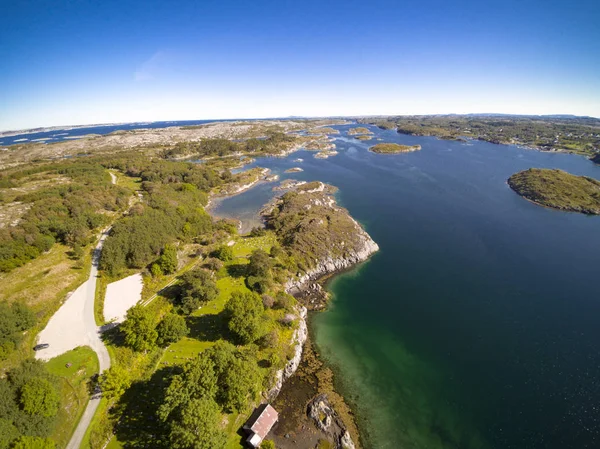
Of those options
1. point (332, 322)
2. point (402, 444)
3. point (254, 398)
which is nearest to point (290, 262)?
point (332, 322)

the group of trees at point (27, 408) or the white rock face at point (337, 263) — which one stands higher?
the group of trees at point (27, 408)

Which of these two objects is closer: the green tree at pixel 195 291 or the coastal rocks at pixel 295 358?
Answer: the coastal rocks at pixel 295 358

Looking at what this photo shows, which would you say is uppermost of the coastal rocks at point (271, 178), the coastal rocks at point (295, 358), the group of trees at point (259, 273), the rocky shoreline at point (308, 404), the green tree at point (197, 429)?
the coastal rocks at point (271, 178)

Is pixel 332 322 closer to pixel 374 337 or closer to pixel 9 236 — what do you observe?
pixel 374 337

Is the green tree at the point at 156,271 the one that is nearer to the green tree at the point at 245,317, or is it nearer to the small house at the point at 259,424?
the green tree at the point at 245,317

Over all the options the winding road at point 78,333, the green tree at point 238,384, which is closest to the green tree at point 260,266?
the green tree at point 238,384

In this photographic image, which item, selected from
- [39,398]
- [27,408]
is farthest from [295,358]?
[27,408]

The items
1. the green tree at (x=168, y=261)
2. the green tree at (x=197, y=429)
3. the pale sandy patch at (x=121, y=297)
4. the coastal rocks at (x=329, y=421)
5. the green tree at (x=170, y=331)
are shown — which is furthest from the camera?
the green tree at (x=168, y=261)

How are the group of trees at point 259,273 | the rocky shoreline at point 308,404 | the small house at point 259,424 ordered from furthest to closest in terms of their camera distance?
1. the group of trees at point 259,273
2. the rocky shoreline at point 308,404
3. the small house at point 259,424
